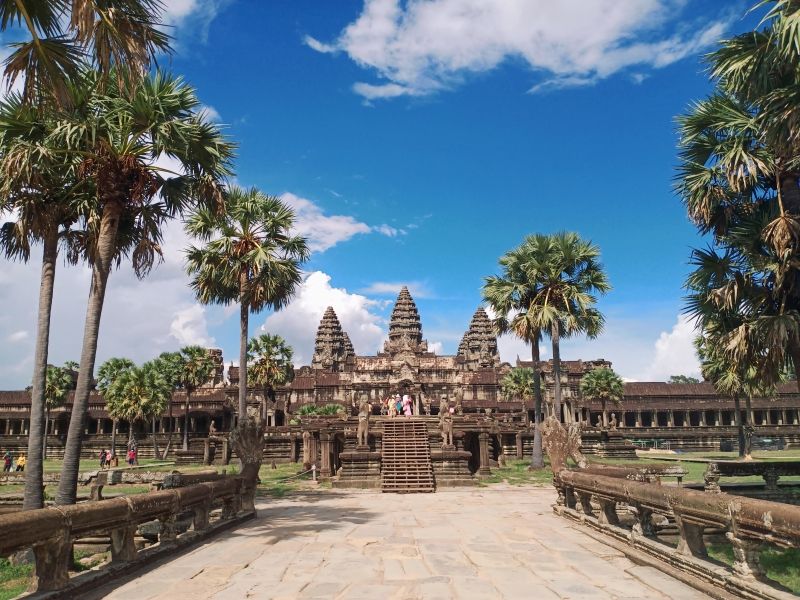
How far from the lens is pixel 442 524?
1167 cm

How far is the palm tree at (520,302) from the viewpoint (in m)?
28.2

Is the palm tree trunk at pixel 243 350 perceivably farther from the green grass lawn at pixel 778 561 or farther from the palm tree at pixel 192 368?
the palm tree at pixel 192 368

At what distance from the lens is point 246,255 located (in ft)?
70.1

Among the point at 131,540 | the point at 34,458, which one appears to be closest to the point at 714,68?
the point at 131,540

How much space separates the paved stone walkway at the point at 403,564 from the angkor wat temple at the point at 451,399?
3504 cm

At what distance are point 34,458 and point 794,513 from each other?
40.1 ft

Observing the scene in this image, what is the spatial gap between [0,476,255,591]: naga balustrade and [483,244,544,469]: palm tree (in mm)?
20072

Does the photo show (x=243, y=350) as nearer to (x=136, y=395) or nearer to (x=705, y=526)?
(x=705, y=526)

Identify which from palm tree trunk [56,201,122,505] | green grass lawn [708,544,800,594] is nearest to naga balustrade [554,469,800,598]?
green grass lawn [708,544,800,594]

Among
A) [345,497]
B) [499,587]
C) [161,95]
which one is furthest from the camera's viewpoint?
[345,497]

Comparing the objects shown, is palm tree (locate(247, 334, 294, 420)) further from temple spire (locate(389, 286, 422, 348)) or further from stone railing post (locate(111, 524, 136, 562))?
temple spire (locate(389, 286, 422, 348))

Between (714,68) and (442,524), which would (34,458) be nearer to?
(442,524)

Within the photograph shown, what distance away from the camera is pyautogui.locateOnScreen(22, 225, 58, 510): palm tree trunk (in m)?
10.9

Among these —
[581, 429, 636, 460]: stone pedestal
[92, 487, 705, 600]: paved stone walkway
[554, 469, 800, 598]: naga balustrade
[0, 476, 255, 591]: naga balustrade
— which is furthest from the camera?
[581, 429, 636, 460]: stone pedestal
